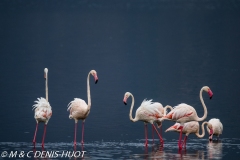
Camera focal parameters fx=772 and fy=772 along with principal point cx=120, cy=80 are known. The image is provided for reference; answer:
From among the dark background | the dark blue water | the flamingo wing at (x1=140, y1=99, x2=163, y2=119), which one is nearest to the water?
the dark blue water

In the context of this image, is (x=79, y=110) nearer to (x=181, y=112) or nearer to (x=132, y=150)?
(x=132, y=150)

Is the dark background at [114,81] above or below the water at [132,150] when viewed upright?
above

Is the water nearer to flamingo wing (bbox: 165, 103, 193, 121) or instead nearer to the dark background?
flamingo wing (bbox: 165, 103, 193, 121)

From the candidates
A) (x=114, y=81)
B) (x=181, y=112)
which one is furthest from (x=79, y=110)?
(x=114, y=81)

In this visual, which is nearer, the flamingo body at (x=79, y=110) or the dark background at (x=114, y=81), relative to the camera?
the flamingo body at (x=79, y=110)

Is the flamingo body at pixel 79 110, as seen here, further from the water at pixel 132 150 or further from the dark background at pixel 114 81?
the dark background at pixel 114 81

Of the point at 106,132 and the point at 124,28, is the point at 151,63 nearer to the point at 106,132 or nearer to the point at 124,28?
the point at 106,132

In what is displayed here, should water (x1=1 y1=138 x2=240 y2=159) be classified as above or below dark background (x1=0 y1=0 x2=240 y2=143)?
below

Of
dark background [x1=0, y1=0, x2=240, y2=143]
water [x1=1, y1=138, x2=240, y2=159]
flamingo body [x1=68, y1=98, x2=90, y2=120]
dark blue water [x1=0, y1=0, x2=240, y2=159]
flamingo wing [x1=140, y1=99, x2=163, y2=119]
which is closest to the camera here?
water [x1=1, y1=138, x2=240, y2=159]

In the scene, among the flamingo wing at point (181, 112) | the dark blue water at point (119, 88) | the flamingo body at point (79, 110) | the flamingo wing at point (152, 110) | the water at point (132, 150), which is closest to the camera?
the water at point (132, 150)

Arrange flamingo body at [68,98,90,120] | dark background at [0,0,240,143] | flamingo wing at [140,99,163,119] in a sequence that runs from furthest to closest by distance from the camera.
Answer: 1. dark background at [0,0,240,143]
2. flamingo wing at [140,99,163,119]
3. flamingo body at [68,98,90,120]

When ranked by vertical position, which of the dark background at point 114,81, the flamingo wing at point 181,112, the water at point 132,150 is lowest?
the water at point 132,150

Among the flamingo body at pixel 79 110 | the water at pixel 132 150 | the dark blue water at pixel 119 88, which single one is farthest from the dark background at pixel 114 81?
the water at pixel 132 150

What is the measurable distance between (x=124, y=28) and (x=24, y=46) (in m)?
54.8
